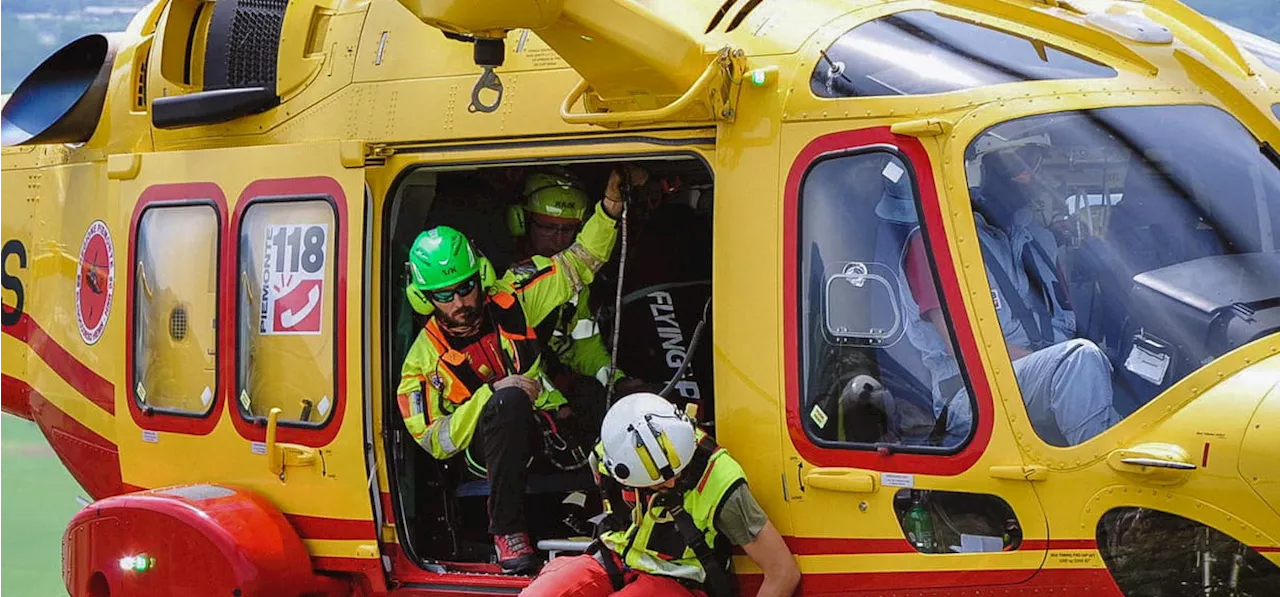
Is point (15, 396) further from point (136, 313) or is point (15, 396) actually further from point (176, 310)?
point (176, 310)

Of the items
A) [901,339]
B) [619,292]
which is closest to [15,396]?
[619,292]

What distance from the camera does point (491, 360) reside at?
5.24 m

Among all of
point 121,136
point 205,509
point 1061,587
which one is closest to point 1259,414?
point 1061,587

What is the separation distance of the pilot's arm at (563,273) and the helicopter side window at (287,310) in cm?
63

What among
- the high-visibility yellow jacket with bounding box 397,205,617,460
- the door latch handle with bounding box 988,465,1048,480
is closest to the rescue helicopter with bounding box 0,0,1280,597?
the door latch handle with bounding box 988,465,1048,480

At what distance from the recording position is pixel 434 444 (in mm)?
5141

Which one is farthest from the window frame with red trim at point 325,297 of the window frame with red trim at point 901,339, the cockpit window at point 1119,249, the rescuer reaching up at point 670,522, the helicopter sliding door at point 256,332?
the cockpit window at point 1119,249

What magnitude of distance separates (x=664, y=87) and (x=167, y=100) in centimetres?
211

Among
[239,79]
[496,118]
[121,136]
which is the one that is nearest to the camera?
[496,118]

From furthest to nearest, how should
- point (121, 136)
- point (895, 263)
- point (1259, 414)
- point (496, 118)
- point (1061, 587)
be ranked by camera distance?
point (121, 136) < point (496, 118) < point (895, 263) < point (1061, 587) < point (1259, 414)

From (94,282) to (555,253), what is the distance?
6.06 feet

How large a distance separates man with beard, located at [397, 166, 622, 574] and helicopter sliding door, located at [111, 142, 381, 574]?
0.70 feet

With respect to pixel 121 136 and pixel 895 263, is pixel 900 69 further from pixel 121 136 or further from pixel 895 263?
pixel 121 136

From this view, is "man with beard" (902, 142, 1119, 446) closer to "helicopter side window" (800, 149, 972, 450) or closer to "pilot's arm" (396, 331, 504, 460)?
"helicopter side window" (800, 149, 972, 450)
